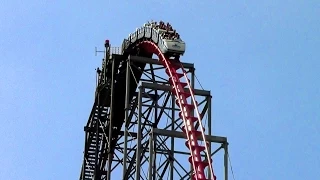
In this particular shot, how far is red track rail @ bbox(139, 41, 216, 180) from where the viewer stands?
146 ft

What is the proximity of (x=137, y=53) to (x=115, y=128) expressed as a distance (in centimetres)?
507

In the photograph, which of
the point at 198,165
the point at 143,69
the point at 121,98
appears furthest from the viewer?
the point at 121,98

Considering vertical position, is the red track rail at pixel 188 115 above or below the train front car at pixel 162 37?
below

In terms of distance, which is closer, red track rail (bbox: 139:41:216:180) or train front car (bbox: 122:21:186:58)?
red track rail (bbox: 139:41:216:180)

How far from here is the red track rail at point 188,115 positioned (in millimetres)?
44375

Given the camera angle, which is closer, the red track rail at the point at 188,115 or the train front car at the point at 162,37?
the red track rail at the point at 188,115

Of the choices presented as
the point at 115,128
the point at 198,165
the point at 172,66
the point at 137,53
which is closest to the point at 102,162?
the point at 115,128

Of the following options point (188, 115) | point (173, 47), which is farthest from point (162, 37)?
point (188, 115)

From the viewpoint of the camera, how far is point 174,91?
48.2 meters

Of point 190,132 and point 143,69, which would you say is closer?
point 190,132

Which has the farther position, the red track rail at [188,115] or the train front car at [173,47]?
the train front car at [173,47]

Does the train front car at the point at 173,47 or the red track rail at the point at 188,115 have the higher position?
the train front car at the point at 173,47

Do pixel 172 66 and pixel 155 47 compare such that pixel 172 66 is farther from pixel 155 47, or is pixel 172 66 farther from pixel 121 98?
pixel 121 98

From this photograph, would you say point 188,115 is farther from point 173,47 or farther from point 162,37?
point 162,37
